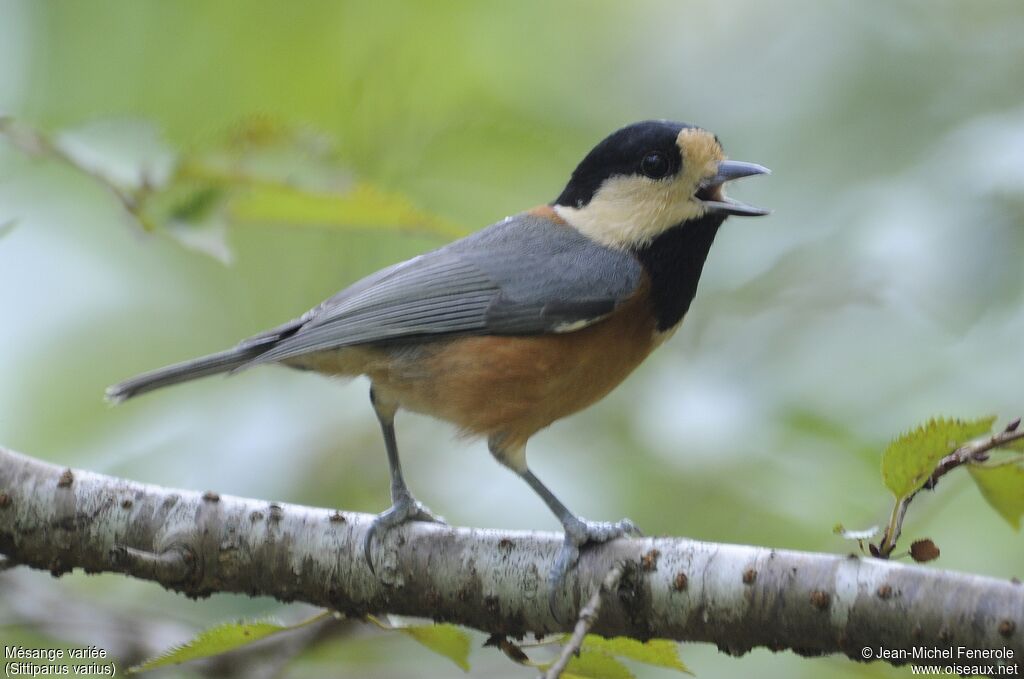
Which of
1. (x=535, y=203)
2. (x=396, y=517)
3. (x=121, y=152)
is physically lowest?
(x=396, y=517)

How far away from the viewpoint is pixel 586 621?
81.3 inches

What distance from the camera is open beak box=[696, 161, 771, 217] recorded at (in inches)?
136

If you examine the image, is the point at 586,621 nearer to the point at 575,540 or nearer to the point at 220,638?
the point at 575,540

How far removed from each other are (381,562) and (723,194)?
195 cm

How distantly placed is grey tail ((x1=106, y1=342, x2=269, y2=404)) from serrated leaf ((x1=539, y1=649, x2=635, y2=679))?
1854mm

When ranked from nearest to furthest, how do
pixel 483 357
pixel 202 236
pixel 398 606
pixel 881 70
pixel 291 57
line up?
pixel 202 236 → pixel 398 606 → pixel 483 357 → pixel 881 70 → pixel 291 57

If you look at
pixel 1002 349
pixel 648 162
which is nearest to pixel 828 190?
pixel 648 162

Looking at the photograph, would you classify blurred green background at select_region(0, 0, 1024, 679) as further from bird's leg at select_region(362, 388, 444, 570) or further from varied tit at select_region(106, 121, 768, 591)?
bird's leg at select_region(362, 388, 444, 570)

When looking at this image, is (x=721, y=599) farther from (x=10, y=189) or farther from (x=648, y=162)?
(x=10, y=189)

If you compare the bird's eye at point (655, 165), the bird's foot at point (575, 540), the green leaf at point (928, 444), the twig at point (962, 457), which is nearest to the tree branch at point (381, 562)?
the bird's foot at point (575, 540)

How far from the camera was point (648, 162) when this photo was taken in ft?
12.4

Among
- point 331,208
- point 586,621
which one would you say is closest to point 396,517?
point 331,208

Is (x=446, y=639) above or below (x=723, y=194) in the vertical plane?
below

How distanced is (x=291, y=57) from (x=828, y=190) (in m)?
2.54
